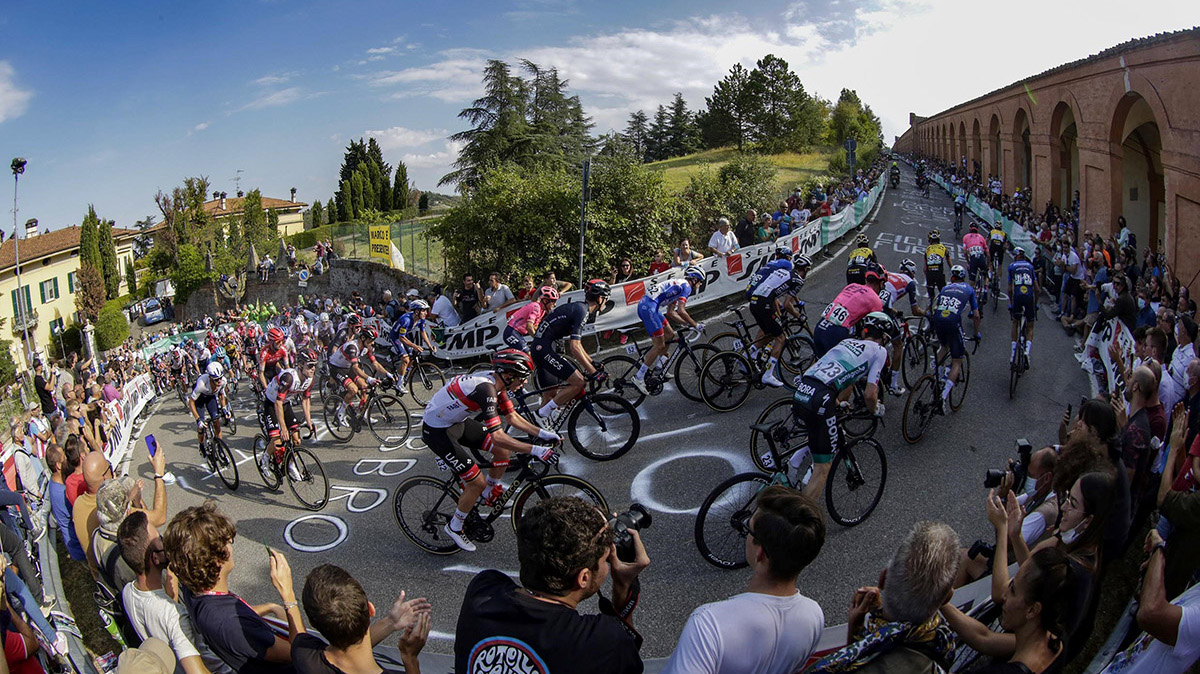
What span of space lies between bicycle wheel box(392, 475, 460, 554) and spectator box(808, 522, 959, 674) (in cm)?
429

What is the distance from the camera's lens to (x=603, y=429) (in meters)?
7.87

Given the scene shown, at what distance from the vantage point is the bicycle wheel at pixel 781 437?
238 inches

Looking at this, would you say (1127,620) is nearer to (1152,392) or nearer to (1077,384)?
(1152,392)

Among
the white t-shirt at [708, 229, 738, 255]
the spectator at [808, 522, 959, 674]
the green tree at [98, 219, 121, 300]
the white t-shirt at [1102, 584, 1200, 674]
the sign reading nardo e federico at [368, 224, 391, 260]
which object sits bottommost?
the white t-shirt at [1102, 584, 1200, 674]

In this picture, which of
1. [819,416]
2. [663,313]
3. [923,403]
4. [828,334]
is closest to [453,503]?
[819,416]

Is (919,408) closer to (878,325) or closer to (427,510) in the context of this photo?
(878,325)

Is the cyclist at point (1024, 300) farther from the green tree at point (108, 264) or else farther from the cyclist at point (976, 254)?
the green tree at point (108, 264)

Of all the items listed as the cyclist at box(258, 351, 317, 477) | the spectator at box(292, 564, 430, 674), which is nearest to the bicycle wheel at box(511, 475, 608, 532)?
the spectator at box(292, 564, 430, 674)

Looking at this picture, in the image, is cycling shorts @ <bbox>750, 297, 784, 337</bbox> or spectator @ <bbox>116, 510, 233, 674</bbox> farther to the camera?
cycling shorts @ <bbox>750, 297, 784, 337</bbox>

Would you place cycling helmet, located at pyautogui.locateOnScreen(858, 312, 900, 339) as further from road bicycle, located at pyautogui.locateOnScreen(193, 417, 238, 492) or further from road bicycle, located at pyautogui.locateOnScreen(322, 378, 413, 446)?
road bicycle, located at pyautogui.locateOnScreen(193, 417, 238, 492)

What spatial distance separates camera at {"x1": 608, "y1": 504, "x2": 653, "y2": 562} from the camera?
10.4ft

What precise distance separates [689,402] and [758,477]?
411 centimetres

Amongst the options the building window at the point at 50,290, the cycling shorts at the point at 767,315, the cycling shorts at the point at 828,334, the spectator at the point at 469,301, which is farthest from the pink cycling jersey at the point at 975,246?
the building window at the point at 50,290

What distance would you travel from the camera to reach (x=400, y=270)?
28469mm
